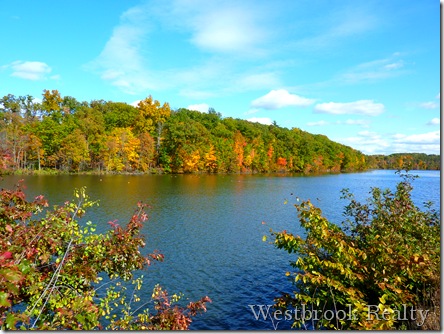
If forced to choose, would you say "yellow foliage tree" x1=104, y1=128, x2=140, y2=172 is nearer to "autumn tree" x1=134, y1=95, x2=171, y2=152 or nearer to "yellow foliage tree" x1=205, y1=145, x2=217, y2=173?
"autumn tree" x1=134, y1=95, x2=171, y2=152

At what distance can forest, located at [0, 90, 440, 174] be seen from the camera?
210ft

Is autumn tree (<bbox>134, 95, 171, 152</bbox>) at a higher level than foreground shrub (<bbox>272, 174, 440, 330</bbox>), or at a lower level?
higher

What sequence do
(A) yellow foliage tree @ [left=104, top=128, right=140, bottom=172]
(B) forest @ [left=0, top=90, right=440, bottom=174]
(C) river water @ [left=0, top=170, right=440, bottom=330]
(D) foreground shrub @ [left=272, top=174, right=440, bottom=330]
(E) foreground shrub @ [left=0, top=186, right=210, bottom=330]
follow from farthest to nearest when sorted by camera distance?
(A) yellow foliage tree @ [left=104, top=128, right=140, bottom=172] → (B) forest @ [left=0, top=90, right=440, bottom=174] → (C) river water @ [left=0, top=170, right=440, bottom=330] → (D) foreground shrub @ [left=272, top=174, right=440, bottom=330] → (E) foreground shrub @ [left=0, top=186, right=210, bottom=330]

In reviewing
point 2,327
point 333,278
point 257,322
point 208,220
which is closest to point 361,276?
point 333,278

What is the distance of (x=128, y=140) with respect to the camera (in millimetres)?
71062

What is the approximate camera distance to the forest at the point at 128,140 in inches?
2515

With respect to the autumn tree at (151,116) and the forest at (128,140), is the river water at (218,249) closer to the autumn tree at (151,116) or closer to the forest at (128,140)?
the forest at (128,140)

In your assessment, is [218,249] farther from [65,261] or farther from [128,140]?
[128,140]

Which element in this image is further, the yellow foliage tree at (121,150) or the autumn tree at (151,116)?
the autumn tree at (151,116)

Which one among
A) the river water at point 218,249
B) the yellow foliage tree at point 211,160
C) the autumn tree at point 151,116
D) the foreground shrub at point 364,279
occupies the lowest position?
the river water at point 218,249

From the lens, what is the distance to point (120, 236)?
582 centimetres

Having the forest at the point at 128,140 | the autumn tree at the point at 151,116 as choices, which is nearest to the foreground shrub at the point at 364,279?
the forest at the point at 128,140

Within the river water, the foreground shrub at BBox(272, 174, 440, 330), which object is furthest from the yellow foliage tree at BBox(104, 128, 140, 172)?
the foreground shrub at BBox(272, 174, 440, 330)

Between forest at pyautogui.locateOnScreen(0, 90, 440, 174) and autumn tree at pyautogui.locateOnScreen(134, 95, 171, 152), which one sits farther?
autumn tree at pyautogui.locateOnScreen(134, 95, 171, 152)
